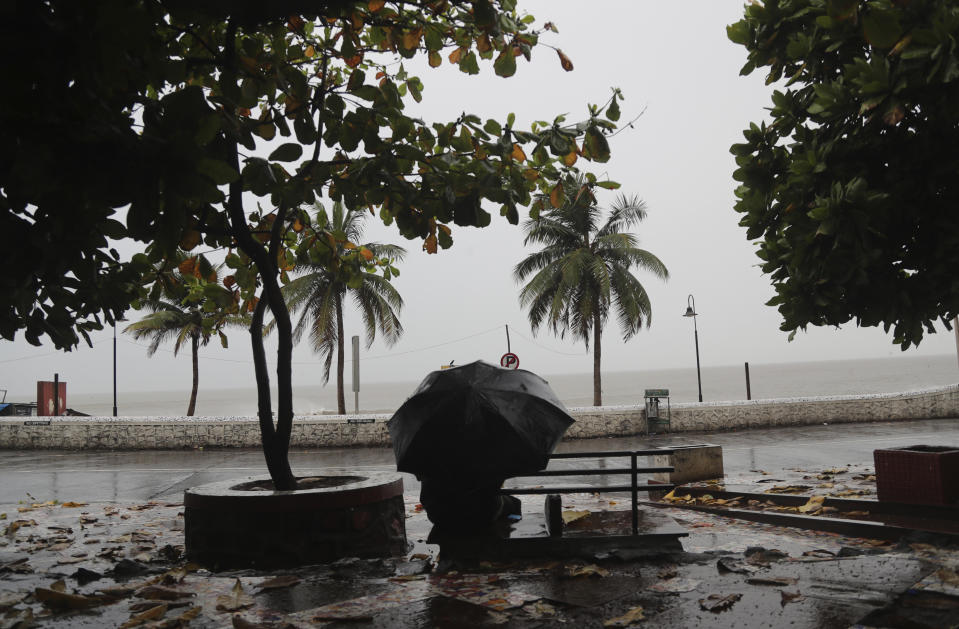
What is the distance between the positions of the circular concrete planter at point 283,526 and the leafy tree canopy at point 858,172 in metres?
4.09

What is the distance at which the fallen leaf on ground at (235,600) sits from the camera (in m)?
4.53

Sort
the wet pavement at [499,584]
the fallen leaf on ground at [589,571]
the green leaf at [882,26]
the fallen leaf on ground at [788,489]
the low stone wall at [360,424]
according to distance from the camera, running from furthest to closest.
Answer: the low stone wall at [360,424], the fallen leaf on ground at [788,489], the fallen leaf on ground at [589,571], the wet pavement at [499,584], the green leaf at [882,26]

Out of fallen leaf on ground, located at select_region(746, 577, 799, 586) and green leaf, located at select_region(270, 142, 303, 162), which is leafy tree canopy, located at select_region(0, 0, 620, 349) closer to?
green leaf, located at select_region(270, 142, 303, 162)

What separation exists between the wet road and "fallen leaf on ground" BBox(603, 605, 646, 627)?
659cm

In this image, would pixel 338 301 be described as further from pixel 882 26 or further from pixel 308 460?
pixel 882 26

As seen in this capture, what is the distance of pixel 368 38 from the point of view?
Result: 6.57 metres

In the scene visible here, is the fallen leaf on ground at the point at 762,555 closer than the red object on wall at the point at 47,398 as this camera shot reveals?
Yes

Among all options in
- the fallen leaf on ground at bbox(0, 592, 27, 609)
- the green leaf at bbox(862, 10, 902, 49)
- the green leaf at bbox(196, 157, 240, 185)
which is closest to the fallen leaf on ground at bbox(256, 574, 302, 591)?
the fallen leaf on ground at bbox(0, 592, 27, 609)

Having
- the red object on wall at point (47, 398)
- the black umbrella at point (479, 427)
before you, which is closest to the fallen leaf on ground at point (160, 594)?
the black umbrella at point (479, 427)

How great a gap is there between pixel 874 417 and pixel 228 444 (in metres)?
18.8

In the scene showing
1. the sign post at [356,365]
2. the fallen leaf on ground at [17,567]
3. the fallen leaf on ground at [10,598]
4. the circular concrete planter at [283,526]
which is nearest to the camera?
the fallen leaf on ground at [10,598]

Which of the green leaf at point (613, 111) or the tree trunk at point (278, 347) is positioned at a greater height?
the green leaf at point (613, 111)

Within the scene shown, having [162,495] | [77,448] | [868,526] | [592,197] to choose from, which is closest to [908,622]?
[868,526]

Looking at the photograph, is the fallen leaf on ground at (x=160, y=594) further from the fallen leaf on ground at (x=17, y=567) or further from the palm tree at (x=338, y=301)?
the palm tree at (x=338, y=301)
